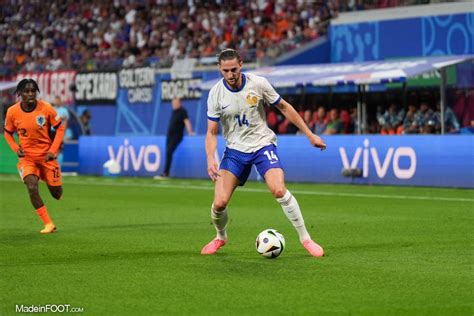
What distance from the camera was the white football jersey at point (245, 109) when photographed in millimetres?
11570

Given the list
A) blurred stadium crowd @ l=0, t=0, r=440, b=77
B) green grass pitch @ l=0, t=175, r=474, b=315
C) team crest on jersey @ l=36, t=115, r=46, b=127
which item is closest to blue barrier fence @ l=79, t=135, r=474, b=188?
green grass pitch @ l=0, t=175, r=474, b=315

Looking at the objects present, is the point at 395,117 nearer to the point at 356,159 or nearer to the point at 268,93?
the point at 356,159

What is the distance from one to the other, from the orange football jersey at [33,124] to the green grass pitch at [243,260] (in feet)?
4.07

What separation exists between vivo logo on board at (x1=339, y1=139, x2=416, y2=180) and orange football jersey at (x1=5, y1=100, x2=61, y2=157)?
9.97 metres

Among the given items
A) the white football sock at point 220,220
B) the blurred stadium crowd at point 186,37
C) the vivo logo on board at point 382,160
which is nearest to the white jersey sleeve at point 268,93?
the white football sock at point 220,220

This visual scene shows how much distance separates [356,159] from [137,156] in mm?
7832

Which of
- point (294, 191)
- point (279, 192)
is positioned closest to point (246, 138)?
point (279, 192)

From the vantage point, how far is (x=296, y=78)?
104 ft

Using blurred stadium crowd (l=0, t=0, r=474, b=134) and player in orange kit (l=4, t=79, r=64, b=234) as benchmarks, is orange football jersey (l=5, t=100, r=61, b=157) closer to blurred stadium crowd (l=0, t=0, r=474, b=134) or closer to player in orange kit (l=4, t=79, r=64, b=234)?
player in orange kit (l=4, t=79, r=64, b=234)

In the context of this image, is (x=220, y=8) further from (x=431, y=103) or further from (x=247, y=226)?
(x=247, y=226)

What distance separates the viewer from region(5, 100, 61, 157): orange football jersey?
15016mm

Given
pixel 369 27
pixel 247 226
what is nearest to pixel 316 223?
pixel 247 226

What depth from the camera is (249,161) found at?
11.7m

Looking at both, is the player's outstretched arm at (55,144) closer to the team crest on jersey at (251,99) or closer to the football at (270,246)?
the team crest on jersey at (251,99)
